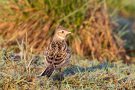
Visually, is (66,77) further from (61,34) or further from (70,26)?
(70,26)

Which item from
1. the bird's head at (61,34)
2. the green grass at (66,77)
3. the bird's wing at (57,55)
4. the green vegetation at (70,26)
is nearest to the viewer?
the green grass at (66,77)

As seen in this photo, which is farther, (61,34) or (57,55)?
(61,34)

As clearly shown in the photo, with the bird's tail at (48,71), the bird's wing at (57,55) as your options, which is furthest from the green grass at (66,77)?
the bird's wing at (57,55)

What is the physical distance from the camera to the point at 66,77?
6.98 meters

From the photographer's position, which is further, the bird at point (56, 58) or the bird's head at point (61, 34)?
the bird's head at point (61, 34)

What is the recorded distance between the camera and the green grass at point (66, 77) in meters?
6.60

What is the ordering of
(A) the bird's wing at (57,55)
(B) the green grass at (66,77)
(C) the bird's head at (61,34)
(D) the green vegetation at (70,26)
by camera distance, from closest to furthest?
1. (B) the green grass at (66,77)
2. (A) the bird's wing at (57,55)
3. (C) the bird's head at (61,34)
4. (D) the green vegetation at (70,26)

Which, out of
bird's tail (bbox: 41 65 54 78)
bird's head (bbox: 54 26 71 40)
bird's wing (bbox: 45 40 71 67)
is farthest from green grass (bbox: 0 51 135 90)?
bird's head (bbox: 54 26 71 40)

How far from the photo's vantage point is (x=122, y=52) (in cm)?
1006

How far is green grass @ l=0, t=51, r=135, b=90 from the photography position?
6.60 metres

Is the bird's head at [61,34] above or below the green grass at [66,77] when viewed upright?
above

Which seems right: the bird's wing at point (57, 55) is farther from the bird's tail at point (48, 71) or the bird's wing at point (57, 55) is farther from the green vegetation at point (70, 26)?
the green vegetation at point (70, 26)

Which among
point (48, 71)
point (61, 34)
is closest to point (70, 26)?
point (61, 34)

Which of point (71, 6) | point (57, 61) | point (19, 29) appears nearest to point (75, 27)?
point (71, 6)
